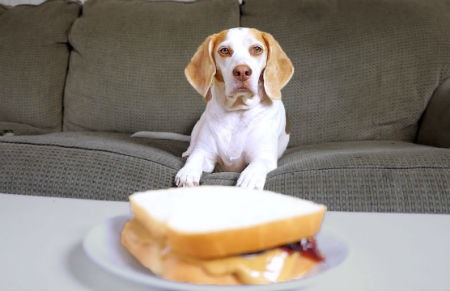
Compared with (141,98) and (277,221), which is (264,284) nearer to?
(277,221)

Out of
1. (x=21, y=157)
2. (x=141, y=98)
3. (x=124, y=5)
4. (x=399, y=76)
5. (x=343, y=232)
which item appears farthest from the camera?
(x=124, y=5)

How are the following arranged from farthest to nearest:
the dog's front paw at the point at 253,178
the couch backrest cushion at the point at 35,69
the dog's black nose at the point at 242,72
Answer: the couch backrest cushion at the point at 35,69 < the dog's black nose at the point at 242,72 < the dog's front paw at the point at 253,178

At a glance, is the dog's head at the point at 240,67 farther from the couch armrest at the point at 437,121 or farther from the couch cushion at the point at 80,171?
the couch armrest at the point at 437,121

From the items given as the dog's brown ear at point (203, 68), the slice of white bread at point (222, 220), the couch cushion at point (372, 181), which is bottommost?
the couch cushion at point (372, 181)

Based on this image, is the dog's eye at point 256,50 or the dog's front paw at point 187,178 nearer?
the dog's front paw at point 187,178

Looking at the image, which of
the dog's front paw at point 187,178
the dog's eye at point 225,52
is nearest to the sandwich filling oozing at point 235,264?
the dog's front paw at point 187,178

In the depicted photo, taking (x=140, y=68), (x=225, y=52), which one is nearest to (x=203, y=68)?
(x=225, y=52)

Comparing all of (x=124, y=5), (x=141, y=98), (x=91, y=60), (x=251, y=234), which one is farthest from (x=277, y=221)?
(x=124, y=5)
